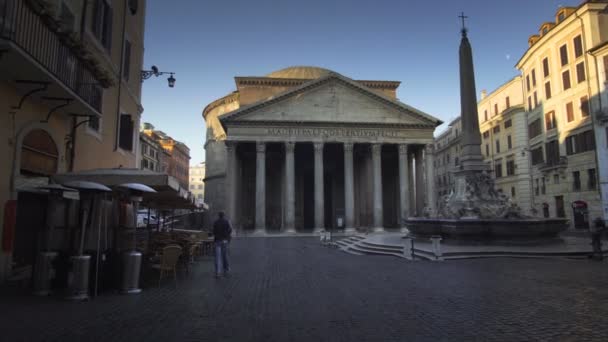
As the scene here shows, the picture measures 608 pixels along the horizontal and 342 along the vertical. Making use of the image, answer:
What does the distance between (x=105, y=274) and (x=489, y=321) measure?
697cm

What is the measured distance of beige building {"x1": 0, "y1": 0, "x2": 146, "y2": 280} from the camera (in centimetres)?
731

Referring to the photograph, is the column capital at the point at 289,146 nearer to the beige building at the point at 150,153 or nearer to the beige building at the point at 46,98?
the beige building at the point at 46,98

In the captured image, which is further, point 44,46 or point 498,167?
point 498,167

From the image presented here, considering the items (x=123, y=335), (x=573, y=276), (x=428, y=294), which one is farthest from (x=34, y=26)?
(x=573, y=276)

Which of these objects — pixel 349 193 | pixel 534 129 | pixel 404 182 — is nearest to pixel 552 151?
pixel 534 129

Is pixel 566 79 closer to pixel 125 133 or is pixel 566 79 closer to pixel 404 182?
pixel 404 182

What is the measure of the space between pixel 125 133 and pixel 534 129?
32.7m

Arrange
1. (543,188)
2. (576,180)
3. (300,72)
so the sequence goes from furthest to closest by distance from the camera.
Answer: (300,72) → (543,188) → (576,180)

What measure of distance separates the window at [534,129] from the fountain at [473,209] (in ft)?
70.3

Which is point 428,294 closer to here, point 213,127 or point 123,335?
point 123,335

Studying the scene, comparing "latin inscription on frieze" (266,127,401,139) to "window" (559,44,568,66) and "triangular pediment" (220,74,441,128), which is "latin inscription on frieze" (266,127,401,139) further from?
"window" (559,44,568,66)

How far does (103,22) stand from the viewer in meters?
13.0

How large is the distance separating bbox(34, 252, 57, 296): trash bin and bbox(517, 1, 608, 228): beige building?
29.9m

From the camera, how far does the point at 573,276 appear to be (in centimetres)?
874
